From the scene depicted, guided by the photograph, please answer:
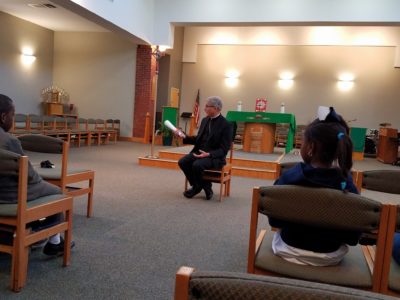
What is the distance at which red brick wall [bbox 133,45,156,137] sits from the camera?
11.1 m

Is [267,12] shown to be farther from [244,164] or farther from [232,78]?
[244,164]

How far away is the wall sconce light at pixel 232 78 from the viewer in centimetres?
1216

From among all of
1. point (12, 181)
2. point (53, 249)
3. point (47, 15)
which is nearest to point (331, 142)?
point (12, 181)

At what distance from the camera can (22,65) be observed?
1073 cm

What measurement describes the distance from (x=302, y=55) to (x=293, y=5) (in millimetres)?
2803

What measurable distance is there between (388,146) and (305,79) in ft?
10.9

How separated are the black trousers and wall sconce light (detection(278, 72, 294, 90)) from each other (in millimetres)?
7998

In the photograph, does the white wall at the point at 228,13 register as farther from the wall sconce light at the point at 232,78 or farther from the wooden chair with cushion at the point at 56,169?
the wooden chair with cushion at the point at 56,169

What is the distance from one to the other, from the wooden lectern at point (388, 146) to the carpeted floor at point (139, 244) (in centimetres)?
589

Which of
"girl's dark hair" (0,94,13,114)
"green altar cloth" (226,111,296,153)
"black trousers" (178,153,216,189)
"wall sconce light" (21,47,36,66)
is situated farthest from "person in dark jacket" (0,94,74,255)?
"wall sconce light" (21,47,36,66)

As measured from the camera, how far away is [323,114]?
1640mm

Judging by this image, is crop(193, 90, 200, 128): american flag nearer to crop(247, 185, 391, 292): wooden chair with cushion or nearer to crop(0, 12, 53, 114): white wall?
crop(0, 12, 53, 114): white wall

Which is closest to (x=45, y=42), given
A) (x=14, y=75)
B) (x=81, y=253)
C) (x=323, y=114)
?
(x=14, y=75)

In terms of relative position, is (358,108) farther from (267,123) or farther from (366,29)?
(267,123)
